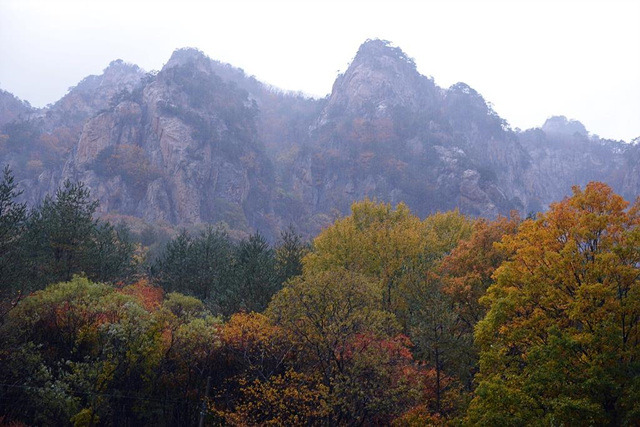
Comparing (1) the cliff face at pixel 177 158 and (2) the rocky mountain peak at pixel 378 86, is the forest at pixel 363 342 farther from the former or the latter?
(2) the rocky mountain peak at pixel 378 86

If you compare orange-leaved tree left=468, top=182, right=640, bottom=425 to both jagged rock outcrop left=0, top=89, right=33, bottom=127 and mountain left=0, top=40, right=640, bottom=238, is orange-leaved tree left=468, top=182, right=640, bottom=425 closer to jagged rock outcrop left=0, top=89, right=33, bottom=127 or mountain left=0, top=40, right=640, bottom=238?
mountain left=0, top=40, right=640, bottom=238

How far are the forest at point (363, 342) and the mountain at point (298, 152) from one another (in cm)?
7016

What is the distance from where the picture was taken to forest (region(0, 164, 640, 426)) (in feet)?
57.9

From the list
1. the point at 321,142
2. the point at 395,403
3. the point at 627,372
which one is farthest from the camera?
the point at 321,142

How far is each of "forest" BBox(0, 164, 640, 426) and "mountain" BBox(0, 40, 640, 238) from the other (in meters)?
70.2

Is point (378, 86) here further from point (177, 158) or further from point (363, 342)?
point (363, 342)

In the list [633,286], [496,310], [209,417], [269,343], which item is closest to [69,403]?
[209,417]

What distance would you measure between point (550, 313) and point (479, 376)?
422cm

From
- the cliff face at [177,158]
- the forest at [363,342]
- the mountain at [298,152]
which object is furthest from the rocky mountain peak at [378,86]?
the forest at [363,342]

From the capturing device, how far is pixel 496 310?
2088cm

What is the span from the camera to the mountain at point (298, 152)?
3979 inches

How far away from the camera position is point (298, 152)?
12962 centimetres

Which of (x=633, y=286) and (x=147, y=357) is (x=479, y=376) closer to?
(x=633, y=286)

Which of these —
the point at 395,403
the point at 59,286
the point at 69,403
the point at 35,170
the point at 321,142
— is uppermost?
the point at 321,142
